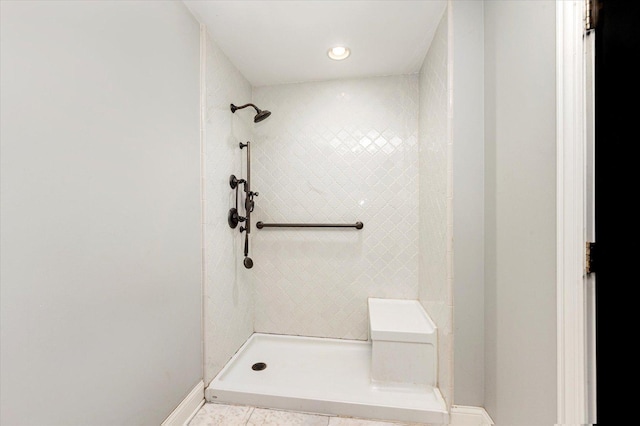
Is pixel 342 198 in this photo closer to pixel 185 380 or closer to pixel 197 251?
pixel 197 251

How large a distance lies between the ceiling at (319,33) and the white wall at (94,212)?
296 mm

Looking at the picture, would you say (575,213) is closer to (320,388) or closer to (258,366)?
(320,388)

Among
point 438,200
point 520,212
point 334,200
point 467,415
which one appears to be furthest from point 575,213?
point 334,200

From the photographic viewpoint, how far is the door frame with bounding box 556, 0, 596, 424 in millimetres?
728

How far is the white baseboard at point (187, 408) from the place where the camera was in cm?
124

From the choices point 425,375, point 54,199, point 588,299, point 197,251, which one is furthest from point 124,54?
point 425,375

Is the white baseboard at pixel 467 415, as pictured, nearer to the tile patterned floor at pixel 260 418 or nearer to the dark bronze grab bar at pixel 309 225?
the tile patterned floor at pixel 260 418

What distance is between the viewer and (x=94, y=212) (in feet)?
2.91

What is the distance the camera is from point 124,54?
1005mm

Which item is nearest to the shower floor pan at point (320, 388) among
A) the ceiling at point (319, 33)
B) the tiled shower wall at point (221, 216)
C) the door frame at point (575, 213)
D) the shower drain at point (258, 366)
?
the shower drain at point (258, 366)

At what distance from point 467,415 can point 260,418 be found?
1061 mm

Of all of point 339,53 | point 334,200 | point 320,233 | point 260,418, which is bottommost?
point 260,418

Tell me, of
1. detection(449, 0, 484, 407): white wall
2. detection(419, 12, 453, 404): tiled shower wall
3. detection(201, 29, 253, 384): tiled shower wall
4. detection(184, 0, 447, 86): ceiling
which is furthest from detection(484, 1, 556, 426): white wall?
detection(201, 29, 253, 384): tiled shower wall
